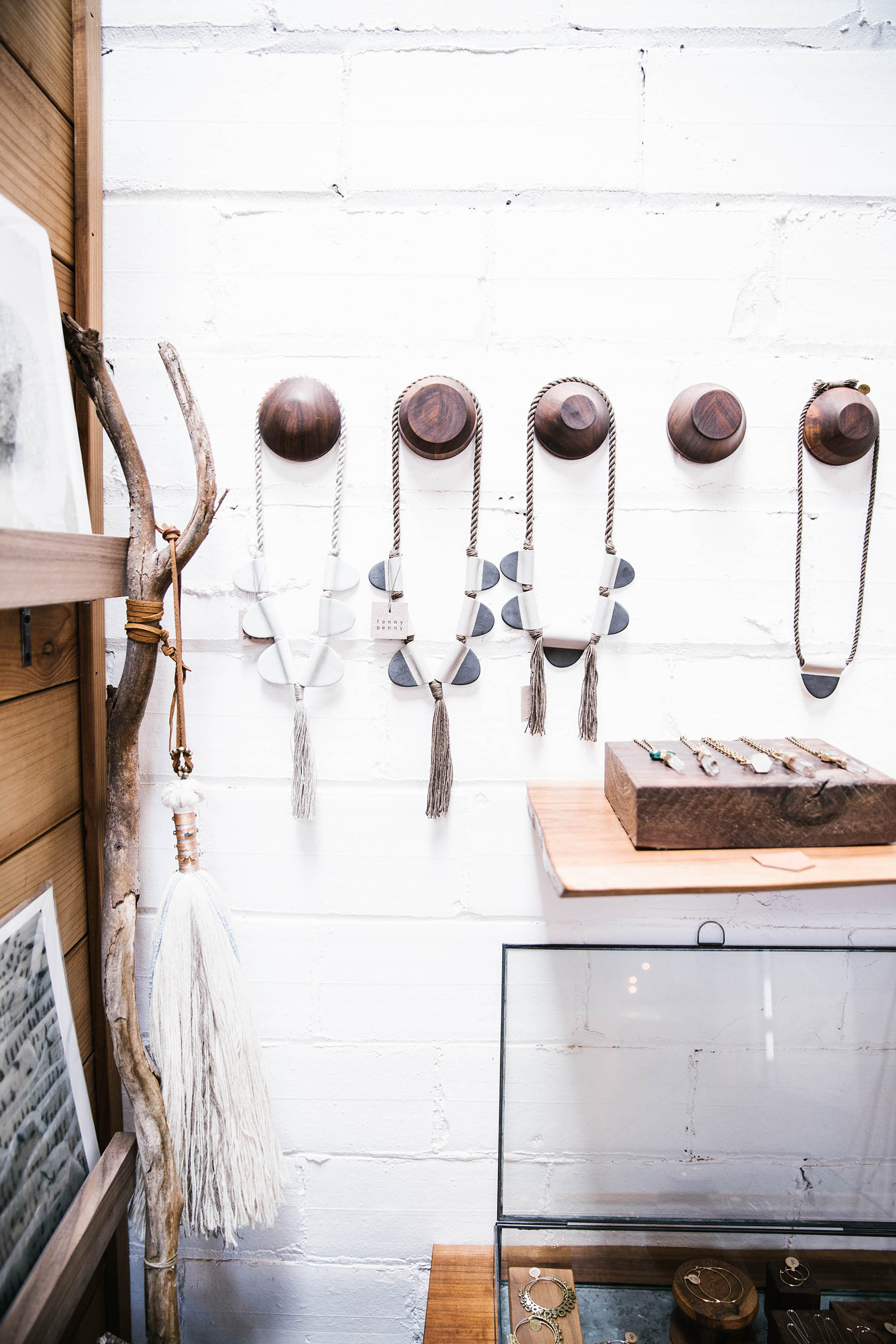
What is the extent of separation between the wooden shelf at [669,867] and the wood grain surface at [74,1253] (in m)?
0.57

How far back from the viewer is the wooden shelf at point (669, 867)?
0.64 metres

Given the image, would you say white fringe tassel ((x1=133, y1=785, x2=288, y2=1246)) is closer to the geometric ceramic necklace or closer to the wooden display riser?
the geometric ceramic necklace

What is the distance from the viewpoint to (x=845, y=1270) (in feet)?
2.86

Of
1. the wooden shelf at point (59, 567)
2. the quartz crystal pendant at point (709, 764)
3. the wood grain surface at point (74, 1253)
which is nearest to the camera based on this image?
the wooden shelf at point (59, 567)

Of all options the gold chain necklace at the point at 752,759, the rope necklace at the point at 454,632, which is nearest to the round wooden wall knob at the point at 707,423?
the rope necklace at the point at 454,632

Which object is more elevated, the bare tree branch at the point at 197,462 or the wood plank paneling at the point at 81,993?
the bare tree branch at the point at 197,462

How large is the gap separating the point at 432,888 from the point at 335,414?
1.91ft

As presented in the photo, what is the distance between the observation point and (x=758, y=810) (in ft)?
2.35

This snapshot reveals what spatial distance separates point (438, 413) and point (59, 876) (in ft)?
2.17

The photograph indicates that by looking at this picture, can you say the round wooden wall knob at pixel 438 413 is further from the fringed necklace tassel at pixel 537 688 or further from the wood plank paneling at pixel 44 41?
the wood plank paneling at pixel 44 41

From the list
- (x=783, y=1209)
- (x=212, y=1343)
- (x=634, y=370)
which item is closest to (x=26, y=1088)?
(x=212, y=1343)

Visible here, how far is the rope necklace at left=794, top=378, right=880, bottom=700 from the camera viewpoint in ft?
2.86

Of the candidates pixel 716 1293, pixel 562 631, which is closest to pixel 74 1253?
pixel 716 1293

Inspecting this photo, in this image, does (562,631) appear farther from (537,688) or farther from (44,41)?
(44,41)
